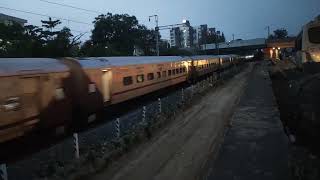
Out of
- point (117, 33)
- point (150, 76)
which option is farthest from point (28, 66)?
point (117, 33)

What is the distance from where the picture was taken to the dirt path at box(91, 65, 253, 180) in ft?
35.7

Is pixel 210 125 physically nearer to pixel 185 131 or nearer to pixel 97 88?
pixel 185 131

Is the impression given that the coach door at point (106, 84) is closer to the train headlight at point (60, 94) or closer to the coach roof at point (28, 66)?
the coach roof at point (28, 66)

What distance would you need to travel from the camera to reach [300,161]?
10391mm

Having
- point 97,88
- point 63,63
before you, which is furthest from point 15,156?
point 97,88

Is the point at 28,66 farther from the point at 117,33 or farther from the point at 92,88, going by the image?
the point at 117,33

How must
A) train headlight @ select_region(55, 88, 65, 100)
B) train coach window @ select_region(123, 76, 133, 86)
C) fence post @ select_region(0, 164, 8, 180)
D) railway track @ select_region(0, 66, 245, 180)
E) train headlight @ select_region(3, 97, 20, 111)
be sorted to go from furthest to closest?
train coach window @ select_region(123, 76, 133, 86) → train headlight @ select_region(55, 88, 65, 100) → train headlight @ select_region(3, 97, 20, 111) → railway track @ select_region(0, 66, 245, 180) → fence post @ select_region(0, 164, 8, 180)

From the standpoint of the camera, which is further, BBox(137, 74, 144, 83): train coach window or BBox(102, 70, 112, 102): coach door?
BBox(137, 74, 144, 83): train coach window

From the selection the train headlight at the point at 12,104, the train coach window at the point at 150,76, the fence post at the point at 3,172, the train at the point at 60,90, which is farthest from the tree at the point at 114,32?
the fence post at the point at 3,172

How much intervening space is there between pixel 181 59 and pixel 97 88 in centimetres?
1922

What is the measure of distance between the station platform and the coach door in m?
5.24

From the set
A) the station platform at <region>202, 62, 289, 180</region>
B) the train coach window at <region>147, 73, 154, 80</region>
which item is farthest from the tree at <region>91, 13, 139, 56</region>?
the station platform at <region>202, 62, 289, 180</region>

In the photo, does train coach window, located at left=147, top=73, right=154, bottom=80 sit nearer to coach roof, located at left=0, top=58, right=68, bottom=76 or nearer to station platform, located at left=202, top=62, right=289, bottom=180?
station platform, located at left=202, top=62, right=289, bottom=180

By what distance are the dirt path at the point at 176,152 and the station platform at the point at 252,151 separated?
47 centimetres
